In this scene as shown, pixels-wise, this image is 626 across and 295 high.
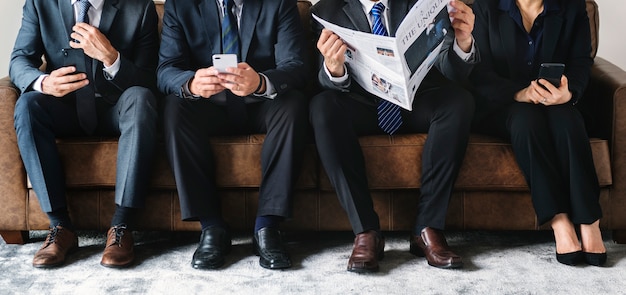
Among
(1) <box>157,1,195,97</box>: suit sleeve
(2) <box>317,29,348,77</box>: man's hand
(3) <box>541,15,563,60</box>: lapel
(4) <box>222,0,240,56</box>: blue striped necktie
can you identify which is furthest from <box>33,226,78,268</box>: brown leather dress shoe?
→ (3) <box>541,15,563,60</box>: lapel

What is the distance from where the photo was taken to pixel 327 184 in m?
2.58

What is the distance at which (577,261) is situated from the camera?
8.05 feet

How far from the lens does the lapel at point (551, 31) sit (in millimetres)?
2680

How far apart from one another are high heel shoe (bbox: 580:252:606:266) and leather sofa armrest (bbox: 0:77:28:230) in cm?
181

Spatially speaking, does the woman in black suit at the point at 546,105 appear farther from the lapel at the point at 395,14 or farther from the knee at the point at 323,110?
the knee at the point at 323,110

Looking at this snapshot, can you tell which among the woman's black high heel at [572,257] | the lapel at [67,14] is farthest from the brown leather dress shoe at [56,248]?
the woman's black high heel at [572,257]

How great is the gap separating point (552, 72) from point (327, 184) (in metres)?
0.78

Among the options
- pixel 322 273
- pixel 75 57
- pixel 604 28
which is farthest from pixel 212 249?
pixel 604 28

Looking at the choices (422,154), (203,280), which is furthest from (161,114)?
(422,154)

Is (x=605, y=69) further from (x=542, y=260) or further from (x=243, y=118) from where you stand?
(x=243, y=118)

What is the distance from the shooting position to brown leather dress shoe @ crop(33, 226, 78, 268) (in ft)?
8.11

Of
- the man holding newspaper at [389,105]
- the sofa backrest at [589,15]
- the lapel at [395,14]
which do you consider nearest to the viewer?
the man holding newspaper at [389,105]

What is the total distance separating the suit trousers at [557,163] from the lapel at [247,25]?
913 mm

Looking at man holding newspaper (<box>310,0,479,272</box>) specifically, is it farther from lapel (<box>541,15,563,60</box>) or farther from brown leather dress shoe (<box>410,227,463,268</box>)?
lapel (<box>541,15,563,60</box>)
